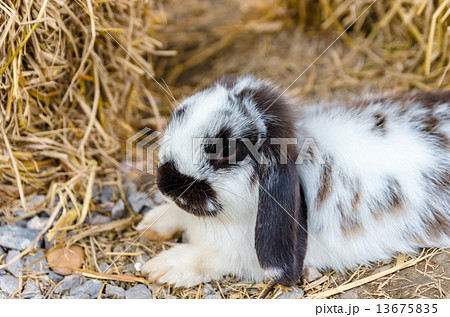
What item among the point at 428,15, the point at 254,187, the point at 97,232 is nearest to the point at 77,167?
the point at 97,232

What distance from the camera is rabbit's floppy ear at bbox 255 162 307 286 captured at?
227 centimetres

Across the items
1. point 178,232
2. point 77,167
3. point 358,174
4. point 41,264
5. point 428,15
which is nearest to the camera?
point 358,174

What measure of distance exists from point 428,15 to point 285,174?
2.31m

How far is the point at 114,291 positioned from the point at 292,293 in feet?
3.01

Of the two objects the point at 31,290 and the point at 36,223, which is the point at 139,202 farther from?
the point at 31,290

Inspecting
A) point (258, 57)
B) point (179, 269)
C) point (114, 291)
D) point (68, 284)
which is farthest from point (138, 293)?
point (258, 57)

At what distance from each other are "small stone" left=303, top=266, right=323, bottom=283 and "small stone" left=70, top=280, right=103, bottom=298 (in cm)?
107

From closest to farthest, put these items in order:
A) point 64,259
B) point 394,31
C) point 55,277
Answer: point 55,277 < point 64,259 < point 394,31

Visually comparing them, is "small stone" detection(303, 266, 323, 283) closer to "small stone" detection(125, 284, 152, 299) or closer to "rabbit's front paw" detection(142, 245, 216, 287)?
"rabbit's front paw" detection(142, 245, 216, 287)

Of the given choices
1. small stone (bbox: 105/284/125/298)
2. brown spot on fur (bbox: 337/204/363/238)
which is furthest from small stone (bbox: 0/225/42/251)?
brown spot on fur (bbox: 337/204/363/238)

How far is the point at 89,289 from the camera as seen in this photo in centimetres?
257

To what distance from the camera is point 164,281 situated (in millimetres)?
2592
